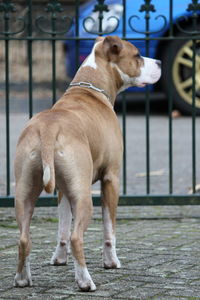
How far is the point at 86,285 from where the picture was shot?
4438mm

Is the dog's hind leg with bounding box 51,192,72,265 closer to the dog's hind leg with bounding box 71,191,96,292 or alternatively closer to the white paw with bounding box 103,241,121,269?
the white paw with bounding box 103,241,121,269

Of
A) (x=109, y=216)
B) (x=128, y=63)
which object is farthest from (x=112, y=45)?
(x=109, y=216)

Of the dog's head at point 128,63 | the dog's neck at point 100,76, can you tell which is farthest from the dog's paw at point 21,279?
the dog's head at point 128,63

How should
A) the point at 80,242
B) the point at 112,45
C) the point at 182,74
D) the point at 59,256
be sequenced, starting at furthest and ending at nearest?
the point at 182,74 → the point at 112,45 → the point at 59,256 → the point at 80,242

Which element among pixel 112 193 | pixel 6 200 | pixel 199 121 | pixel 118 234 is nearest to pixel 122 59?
pixel 112 193

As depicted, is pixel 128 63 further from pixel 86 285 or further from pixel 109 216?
pixel 86 285

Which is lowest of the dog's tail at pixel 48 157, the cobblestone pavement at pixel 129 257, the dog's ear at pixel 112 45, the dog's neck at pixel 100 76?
the cobblestone pavement at pixel 129 257

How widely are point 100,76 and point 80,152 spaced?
40.3 inches

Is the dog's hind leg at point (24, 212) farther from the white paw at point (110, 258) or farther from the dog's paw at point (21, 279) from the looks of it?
the white paw at point (110, 258)

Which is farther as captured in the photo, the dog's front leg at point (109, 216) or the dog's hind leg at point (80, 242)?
the dog's front leg at point (109, 216)

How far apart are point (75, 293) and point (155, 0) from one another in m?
7.61

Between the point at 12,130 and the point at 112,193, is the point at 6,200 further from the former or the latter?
the point at 12,130

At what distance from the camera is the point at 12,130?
39.7ft

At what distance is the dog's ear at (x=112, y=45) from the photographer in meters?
5.35
